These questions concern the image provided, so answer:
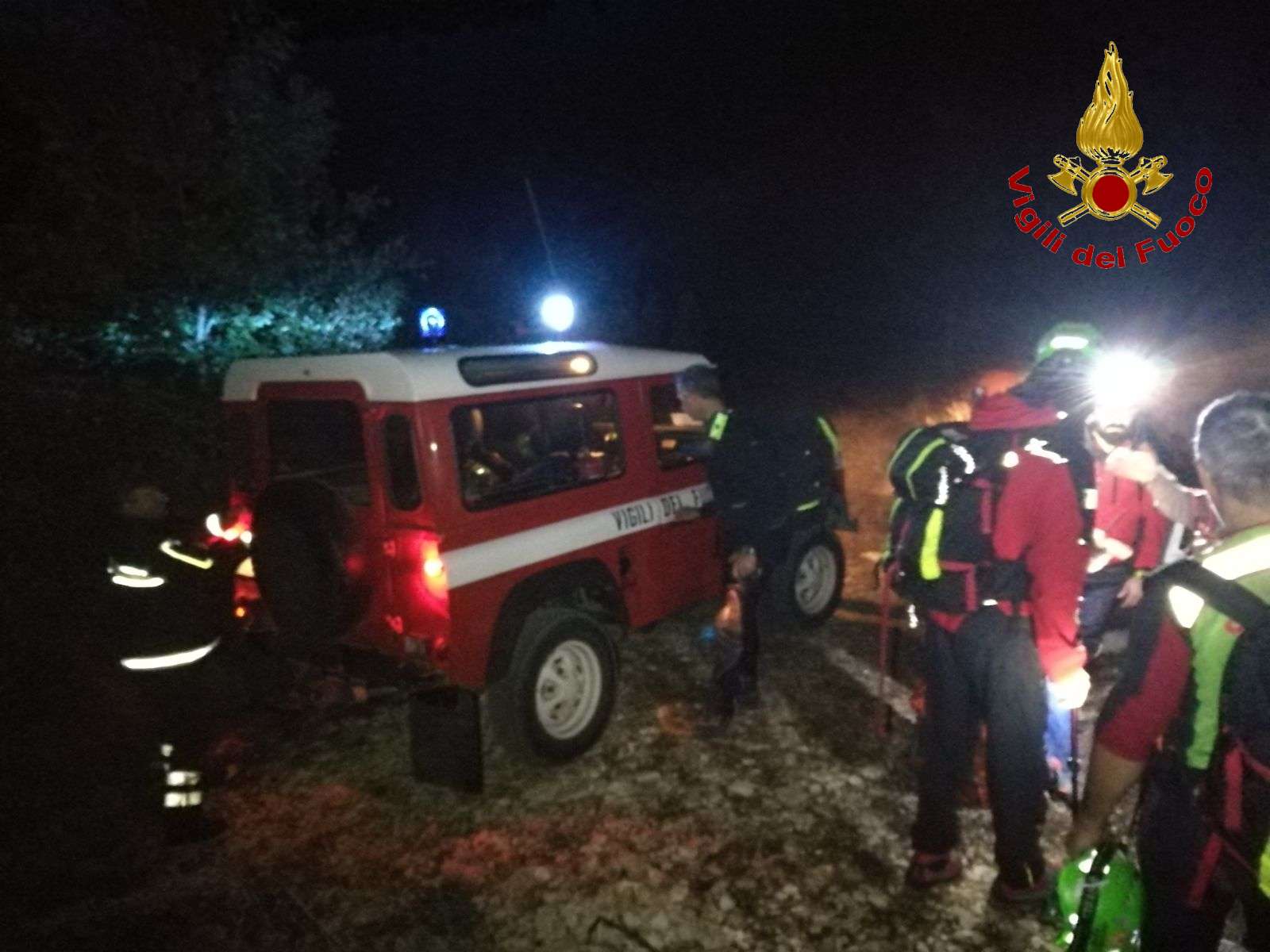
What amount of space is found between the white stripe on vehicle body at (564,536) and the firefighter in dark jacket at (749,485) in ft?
1.26

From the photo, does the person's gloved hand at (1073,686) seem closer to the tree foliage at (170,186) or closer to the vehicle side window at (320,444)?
the vehicle side window at (320,444)

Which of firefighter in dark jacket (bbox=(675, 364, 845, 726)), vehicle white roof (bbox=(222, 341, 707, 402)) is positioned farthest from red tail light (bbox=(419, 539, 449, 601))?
firefighter in dark jacket (bbox=(675, 364, 845, 726))

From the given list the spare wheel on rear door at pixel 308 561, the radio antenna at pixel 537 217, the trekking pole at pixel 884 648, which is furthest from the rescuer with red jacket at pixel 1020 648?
the radio antenna at pixel 537 217

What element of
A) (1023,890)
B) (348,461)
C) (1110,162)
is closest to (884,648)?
(1023,890)

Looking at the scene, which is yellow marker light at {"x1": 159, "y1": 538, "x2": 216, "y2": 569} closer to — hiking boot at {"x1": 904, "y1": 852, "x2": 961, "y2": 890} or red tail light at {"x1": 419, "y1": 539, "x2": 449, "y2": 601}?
red tail light at {"x1": 419, "y1": 539, "x2": 449, "y2": 601}

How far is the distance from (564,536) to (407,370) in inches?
48.6

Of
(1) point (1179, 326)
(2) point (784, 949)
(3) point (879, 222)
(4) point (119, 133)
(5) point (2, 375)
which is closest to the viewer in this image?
(2) point (784, 949)

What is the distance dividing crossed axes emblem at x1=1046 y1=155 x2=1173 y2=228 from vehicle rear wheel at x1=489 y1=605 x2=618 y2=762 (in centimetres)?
1629

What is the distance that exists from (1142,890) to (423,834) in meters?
2.98

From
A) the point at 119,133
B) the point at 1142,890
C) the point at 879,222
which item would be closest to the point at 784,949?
the point at 1142,890

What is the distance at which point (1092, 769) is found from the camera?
2.06m

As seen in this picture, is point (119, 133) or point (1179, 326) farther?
point (1179, 326)

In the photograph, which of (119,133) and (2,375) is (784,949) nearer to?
(2,375)

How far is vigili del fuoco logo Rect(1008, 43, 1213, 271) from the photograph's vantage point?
14.4 m
